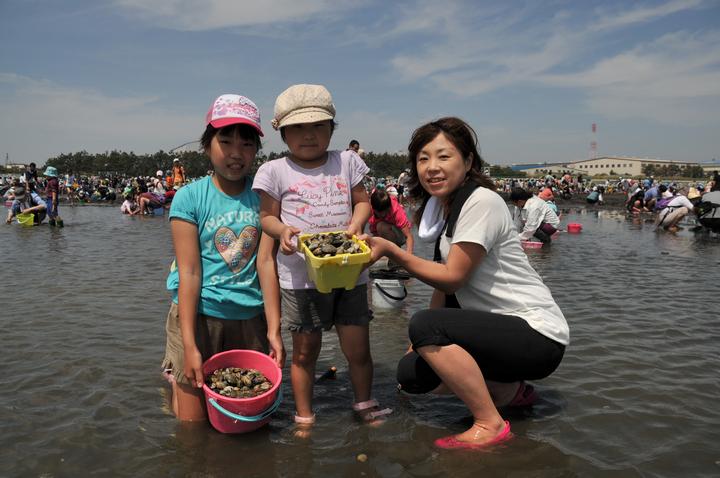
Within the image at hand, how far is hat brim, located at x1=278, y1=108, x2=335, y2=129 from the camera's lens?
2826 millimetres

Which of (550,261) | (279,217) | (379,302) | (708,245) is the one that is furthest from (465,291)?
(708,245)

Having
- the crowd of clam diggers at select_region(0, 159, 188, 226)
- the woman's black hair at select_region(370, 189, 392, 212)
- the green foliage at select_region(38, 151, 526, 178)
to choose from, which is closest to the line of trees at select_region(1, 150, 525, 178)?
the green foliage at select_region(38, 151, 526, 178)

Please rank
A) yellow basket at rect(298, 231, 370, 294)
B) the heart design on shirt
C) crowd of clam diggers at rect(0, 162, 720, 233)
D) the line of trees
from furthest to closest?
the line of trees → crowd of clam diggers at rect(0, 162, 720, 233) → the heart design on shirt → yellow basket at rect(298, 231, 370, 294)

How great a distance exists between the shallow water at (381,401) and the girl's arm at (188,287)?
1.60 feet

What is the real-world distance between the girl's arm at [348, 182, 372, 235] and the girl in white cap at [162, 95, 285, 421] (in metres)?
0.51

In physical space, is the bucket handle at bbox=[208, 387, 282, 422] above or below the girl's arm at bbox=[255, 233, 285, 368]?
below

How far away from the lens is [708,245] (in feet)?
38.9

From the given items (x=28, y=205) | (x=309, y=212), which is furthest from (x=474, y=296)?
(x=28, y=205)

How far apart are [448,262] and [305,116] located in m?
1.12

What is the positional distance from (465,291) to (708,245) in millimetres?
11588

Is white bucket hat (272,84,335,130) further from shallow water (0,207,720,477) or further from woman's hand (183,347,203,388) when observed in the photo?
shallow water (0,207,720,477)

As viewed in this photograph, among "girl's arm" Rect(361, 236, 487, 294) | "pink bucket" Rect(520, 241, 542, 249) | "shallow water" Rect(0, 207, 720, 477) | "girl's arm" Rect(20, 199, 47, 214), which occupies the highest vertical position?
"girl's arm" Rect(361, 236, 487, 294)

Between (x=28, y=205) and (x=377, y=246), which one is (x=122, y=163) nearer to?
(x=28, y=205)

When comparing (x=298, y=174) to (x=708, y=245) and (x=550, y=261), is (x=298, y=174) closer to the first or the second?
(x=550, y=261)
